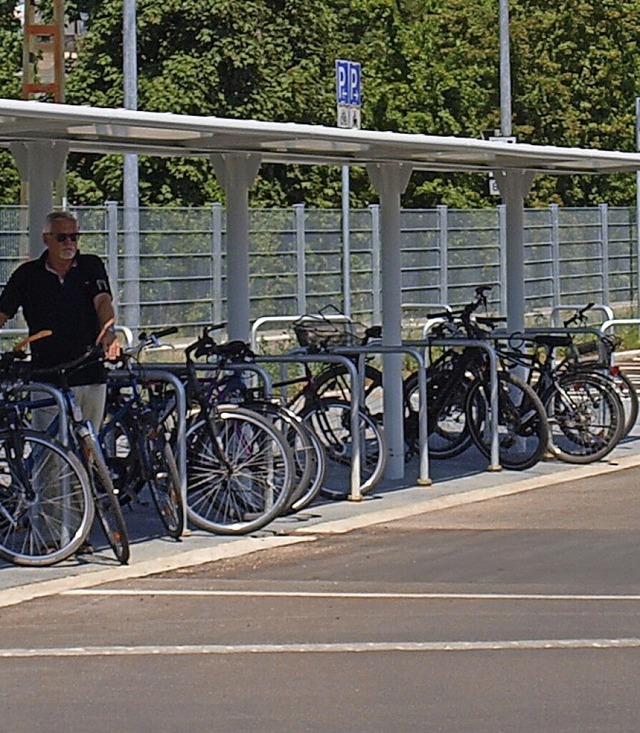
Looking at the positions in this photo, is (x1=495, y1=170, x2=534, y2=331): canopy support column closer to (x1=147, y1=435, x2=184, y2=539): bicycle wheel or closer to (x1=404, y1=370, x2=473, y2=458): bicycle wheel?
(x1=404, y1=370, x2=473, y2=458): bicycle wheel

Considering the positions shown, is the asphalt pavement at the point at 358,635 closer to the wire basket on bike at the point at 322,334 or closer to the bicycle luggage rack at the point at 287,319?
the wire basket on bike at the point at 322,334

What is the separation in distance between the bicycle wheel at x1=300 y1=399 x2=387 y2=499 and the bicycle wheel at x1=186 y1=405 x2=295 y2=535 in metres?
1.29

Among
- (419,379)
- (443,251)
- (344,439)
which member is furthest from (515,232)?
(443,251)

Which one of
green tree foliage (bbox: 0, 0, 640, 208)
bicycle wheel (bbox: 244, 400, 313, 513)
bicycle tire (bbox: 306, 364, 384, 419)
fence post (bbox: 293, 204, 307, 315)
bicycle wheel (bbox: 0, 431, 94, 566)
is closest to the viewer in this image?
bicycle wheel (bbox: 0, 431, 94, 566)

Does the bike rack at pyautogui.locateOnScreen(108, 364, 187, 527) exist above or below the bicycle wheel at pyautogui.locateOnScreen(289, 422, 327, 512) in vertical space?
above

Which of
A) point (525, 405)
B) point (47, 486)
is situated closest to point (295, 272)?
point (525, 405)

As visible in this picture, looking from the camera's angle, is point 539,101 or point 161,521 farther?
point 539,101

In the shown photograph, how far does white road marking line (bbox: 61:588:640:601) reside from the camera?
9.00 metres

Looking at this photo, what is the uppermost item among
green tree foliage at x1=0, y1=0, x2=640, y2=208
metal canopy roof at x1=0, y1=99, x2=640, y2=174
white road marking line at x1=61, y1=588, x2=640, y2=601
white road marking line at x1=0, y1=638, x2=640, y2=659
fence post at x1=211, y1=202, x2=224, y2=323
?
green tree foliage at x1=0, y1=0, x2=640, y2=208

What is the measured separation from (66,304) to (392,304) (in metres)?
3.54

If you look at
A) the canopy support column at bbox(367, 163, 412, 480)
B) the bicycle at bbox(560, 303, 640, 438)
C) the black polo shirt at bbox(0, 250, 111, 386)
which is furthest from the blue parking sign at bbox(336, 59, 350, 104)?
the black polo shirt at bbox(0, 250, 111, 386)

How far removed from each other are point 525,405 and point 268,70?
23.8m

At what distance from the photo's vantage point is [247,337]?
42.8ft

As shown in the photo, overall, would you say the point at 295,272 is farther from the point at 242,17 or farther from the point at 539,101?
the point at 539,101
